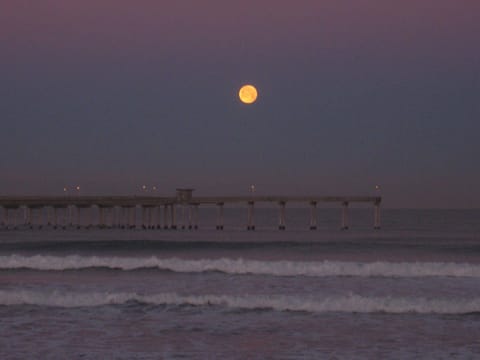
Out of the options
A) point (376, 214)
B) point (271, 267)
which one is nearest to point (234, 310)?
point (271, 267)

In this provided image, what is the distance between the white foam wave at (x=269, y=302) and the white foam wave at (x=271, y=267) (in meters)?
7.02

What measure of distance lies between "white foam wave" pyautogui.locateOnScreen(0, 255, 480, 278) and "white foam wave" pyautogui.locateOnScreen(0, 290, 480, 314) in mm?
7016

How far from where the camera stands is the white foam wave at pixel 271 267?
2647cm

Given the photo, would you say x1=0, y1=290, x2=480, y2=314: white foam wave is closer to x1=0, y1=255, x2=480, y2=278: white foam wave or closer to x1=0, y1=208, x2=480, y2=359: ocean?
x1=0, y1=208, x2=480, y2=359: ocean

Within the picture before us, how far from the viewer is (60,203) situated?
82500 millimetres

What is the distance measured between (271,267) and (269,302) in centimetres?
857

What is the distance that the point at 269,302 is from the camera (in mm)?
18891

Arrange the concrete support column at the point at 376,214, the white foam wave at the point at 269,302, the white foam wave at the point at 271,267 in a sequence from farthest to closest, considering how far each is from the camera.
A: the concrete support column at the point at 376,214 < the white foam wave at the point at 271,267 < the white foam wave at the point at 269,302

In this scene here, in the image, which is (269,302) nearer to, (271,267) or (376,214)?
(271,267)

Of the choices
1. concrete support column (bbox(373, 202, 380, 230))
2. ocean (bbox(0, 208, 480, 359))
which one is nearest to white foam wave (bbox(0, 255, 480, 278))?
ocean (bbox(0, 208, 480, 359))

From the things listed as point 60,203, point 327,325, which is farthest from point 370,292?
point 60,203

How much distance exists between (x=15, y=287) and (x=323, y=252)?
22934 mm

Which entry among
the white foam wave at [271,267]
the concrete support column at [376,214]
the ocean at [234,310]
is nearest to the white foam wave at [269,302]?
the ocean at [234,310]

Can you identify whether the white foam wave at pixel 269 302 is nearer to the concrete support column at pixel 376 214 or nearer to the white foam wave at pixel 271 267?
the white foam wave at pixel 271 267
